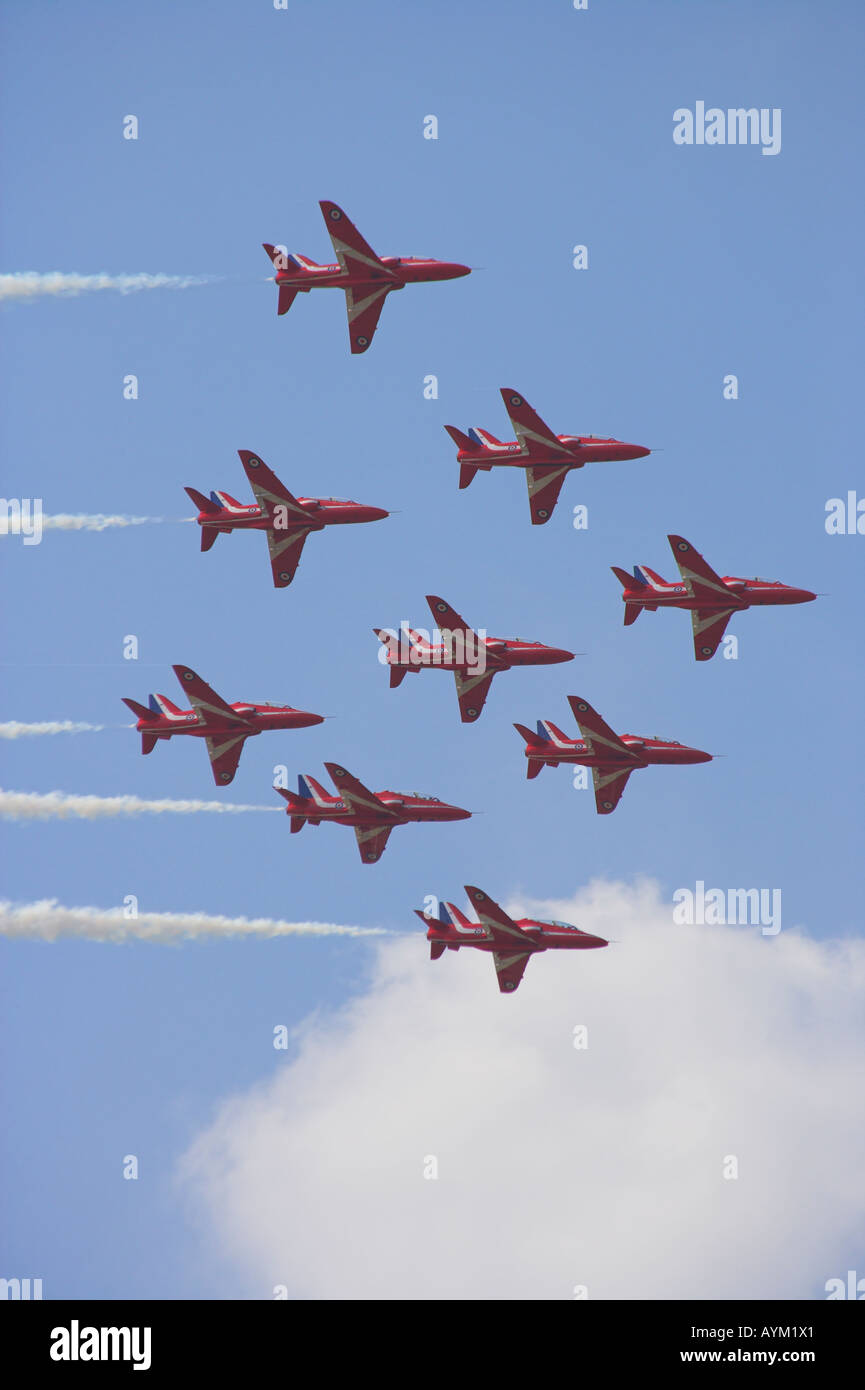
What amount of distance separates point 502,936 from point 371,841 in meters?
6.67

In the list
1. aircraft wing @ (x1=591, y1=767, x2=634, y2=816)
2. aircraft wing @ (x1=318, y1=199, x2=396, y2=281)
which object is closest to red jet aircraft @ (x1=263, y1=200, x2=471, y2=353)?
aircraft wing @ (x1=318, y1=199, x2=396, y2=281)

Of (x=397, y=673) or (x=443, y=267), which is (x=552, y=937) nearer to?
(x=397, y=673)

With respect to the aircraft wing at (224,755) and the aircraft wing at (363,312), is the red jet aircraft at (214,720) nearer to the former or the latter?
the aircraft wing at (224,755)

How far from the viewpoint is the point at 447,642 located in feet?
335

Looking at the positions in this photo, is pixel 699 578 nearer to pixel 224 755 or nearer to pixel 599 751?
pixel 599 751

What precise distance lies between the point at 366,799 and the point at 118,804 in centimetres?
1071

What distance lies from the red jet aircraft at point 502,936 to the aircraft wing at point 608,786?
5.66 m

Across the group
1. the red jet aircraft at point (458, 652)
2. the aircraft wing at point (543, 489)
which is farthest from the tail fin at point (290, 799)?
the aircraft wing at point (543, 489)

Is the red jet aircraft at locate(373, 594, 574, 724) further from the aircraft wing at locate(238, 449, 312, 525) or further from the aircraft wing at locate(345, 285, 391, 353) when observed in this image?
the aircraft wing at locate(345, 285, 391, 353)

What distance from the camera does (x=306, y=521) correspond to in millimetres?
102062

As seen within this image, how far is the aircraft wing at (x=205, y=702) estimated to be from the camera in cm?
9988
